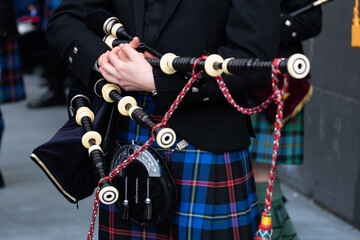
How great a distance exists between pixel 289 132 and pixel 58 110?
4.93 metres

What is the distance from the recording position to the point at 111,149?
207 cm

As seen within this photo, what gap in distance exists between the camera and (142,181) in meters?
1.94

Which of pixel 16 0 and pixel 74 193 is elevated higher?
pixel 16 0

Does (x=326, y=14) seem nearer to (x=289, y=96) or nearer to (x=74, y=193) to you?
(x=289, y=96)

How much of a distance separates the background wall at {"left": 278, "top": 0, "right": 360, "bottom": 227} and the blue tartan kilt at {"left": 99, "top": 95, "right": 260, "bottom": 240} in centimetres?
185

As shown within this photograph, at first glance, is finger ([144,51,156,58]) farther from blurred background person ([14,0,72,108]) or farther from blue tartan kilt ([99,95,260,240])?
blurred background person ([14,0,72,108])

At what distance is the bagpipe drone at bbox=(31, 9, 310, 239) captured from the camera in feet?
5.70

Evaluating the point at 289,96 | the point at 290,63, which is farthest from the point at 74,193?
the point at 289,96

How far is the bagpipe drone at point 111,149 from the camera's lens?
5.70ft

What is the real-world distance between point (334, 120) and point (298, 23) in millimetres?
1165

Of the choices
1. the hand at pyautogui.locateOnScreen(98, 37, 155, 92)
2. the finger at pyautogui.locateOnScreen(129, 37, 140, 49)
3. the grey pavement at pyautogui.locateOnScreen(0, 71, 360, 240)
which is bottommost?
the grey pavement at pyautogui.locateOnScreen(0, 71, 360, 240)

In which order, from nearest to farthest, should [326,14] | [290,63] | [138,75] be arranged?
1. [290,63]
2. [138,75]
3. [326,14]

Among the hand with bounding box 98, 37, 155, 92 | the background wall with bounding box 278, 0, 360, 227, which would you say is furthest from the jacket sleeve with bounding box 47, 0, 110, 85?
the background wall with bounding box 278, 0, 360, 227

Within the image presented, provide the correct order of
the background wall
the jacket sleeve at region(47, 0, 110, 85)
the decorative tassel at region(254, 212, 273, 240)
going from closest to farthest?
1. the decorative tassel at region(254, 212, 273, 240)
2. the jacket sleeve at region(47, 0, 110, 85)
3. the background wall
